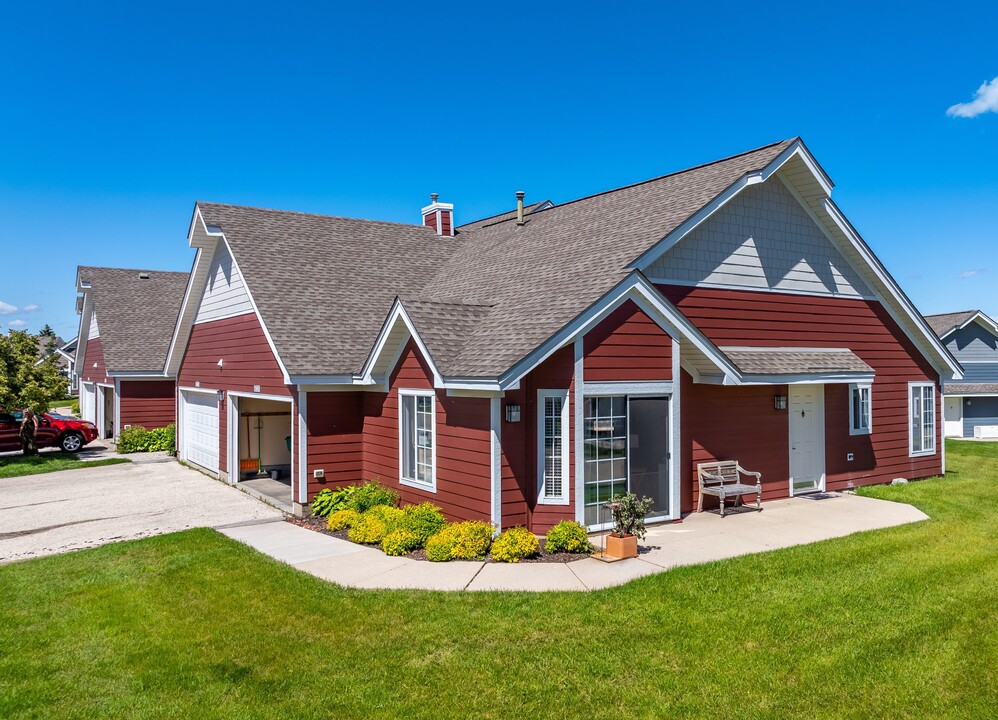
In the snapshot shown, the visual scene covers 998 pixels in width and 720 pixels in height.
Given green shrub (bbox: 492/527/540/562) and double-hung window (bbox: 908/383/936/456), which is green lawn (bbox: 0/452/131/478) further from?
double-hung window (bbox: 908/383/936/456)

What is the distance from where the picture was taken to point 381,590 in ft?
28.2

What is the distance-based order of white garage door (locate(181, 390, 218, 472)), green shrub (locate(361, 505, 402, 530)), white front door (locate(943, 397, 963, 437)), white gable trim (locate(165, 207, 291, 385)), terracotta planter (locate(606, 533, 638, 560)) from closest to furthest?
1. terracotta planter (locate(606, 533, 638, 560))
2. green shrub (locate(361, 505, 402, 530))
3. white gable trim (locate(165, 207, 291, 385))
4. white garage door (locate(181, 390, 218, 472))
5. white front door (locate(943, 397, 963, 437))

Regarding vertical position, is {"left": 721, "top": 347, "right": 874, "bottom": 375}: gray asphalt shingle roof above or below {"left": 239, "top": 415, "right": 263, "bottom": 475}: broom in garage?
above

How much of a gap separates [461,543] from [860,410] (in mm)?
10850

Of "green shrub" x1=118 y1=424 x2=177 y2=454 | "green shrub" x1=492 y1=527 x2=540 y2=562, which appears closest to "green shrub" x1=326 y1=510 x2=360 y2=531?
"green shrub" x1=492 y1=527 x2=540 y2=562

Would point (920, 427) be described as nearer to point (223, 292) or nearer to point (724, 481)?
point (724, 481)

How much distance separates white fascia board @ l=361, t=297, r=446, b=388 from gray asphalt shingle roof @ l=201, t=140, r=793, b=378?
0.13 m

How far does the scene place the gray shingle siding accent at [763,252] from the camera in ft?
44.8

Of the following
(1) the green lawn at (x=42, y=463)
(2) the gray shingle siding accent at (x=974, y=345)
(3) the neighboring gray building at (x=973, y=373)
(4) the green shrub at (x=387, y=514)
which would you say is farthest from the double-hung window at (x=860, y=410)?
(2) the gray shingle siding accent at (x=974, y=345)

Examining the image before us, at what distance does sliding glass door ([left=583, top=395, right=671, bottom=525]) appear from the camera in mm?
11125

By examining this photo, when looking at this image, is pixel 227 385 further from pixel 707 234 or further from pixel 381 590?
pixel 707 234

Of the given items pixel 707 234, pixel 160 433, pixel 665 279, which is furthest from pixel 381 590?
pixel 160 433

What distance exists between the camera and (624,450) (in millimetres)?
11453

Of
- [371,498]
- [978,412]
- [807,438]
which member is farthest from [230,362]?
[978,412]
